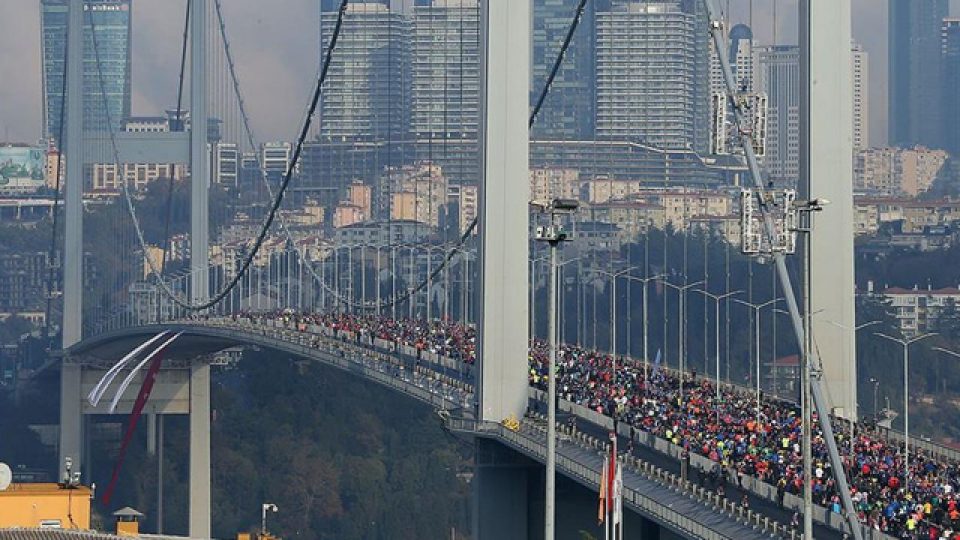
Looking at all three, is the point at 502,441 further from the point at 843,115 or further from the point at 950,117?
the point at 950,117

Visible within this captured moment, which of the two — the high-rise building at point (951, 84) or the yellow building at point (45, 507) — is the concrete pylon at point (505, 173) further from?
the high-rise building at point (951, 84)

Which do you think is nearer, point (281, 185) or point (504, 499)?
point (504, 499)

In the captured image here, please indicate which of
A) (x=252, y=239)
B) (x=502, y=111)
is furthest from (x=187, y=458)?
(x=502, y=111)

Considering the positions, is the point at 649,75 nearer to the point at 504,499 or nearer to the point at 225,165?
the point at 225,165

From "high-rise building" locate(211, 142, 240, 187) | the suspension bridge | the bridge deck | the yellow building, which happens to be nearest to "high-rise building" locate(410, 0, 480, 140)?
the suspension bridge

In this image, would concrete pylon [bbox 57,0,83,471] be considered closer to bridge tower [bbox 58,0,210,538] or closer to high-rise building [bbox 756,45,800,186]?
bridge tower [bbox 58,0,210,538]

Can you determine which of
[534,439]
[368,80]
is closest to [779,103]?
[368,80]
